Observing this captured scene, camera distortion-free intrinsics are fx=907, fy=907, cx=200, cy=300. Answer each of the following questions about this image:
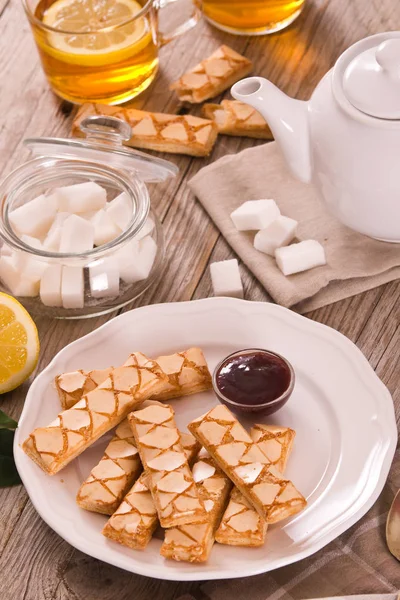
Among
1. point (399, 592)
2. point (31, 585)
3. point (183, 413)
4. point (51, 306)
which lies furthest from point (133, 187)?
point (399, 592)

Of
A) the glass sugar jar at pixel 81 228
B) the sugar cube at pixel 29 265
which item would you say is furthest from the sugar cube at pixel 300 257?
the sugar cube at pixel 29 265

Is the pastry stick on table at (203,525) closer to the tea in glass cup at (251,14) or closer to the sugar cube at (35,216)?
the sugar cube at (35,216)

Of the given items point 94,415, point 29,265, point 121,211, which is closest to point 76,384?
point 94,415

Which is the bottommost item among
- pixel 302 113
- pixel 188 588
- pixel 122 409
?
pixel 188 588

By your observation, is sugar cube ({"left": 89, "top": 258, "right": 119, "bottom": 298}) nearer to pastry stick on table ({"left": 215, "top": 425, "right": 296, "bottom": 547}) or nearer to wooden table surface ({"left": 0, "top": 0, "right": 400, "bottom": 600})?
wooden table surface ({"left": 0, "top": 0, "right": 400, "bottom": 600})

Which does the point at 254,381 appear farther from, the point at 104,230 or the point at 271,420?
the point at 104,230

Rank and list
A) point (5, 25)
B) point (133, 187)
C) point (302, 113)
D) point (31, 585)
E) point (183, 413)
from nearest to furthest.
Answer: point (31, 585), point (183, 413), point (302, 113), point (133, 187), point (5, 25)

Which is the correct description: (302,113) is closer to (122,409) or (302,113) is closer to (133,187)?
(133,187)
